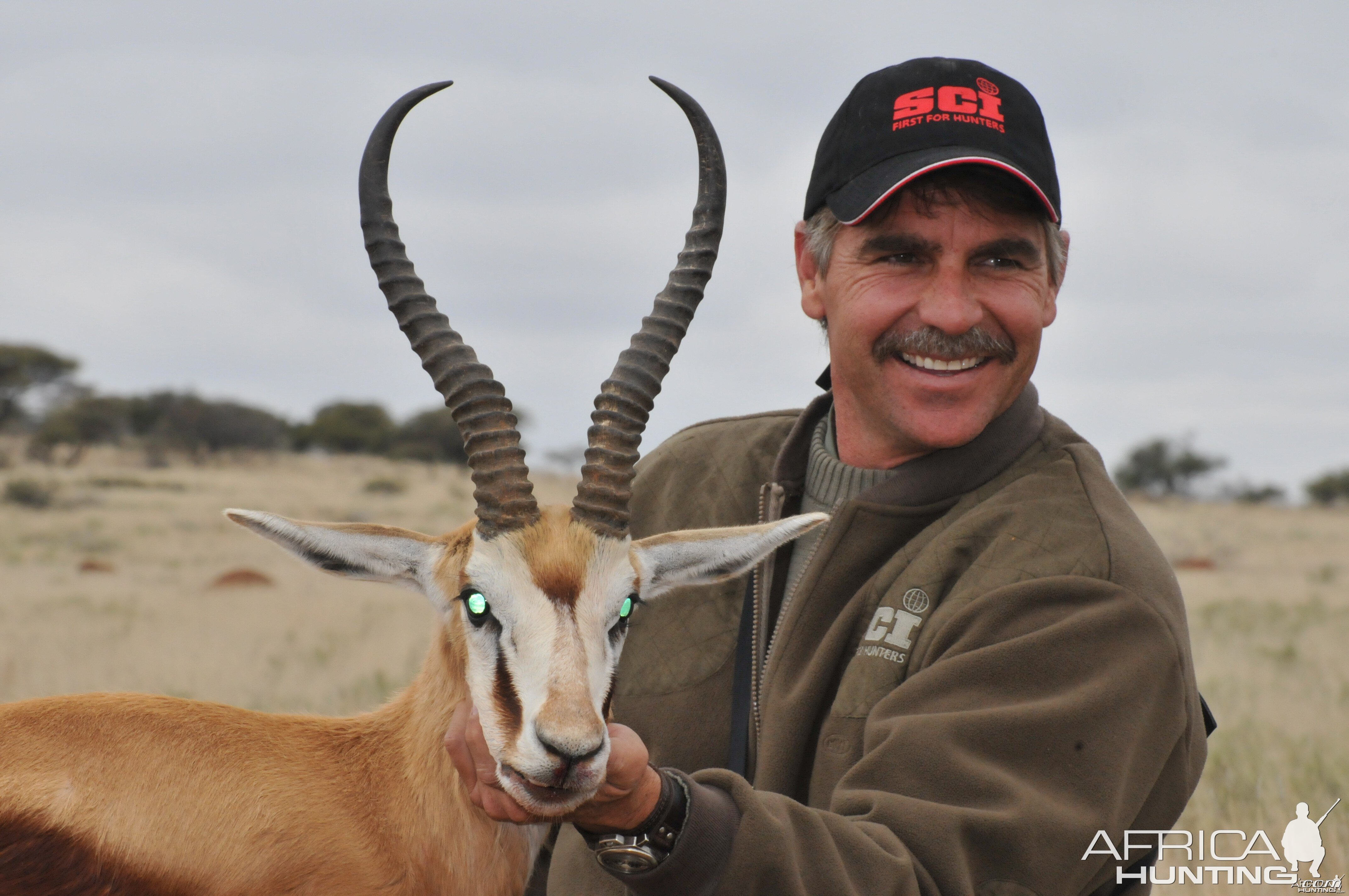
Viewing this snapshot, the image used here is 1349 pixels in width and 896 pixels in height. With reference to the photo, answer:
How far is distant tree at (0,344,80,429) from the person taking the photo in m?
43.8

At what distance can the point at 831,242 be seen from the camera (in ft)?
14.8

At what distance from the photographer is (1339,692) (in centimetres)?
1096

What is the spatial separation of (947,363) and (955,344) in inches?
3.4

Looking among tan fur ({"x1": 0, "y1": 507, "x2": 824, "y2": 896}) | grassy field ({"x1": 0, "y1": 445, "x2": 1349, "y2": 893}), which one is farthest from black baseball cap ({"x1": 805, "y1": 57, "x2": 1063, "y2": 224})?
grassy field ({"x1": 0, "y1": 445, "x2": 1349, "y2": 893})

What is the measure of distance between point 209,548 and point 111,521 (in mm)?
5041

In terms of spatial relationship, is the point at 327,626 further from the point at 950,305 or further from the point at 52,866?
the point at 950,305

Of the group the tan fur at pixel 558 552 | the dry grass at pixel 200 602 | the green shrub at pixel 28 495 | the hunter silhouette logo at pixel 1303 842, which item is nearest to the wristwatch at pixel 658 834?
the tan fur at pixel 558 552

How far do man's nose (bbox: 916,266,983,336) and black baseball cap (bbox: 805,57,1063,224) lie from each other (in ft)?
1.12

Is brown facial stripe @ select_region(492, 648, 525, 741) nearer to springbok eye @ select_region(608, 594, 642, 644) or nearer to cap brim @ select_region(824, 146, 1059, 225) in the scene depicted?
springbok eye @ select_region(608, 594, 642, 644)

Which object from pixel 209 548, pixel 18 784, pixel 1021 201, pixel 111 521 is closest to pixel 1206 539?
pixel 209 548

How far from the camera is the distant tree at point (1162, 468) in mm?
49500

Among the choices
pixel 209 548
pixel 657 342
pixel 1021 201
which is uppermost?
pixel 1021 201

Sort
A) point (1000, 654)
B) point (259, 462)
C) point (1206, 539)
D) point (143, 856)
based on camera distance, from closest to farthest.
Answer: point (1000, 654), point (143, 856), point (1206, 539), point (259, 462)

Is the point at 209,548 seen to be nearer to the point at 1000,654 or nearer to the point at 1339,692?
the point at 1339,692
